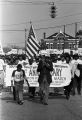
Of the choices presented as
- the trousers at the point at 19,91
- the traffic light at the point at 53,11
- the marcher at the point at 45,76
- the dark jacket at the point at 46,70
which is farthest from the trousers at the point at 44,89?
the traffic light at the point at 53,11

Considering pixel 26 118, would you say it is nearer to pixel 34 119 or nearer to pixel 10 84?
pixel 34 119

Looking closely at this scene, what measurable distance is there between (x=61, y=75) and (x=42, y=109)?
3.35 metres

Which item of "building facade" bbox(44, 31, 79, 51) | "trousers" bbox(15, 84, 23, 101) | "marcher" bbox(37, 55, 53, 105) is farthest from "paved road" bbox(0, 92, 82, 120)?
"building facade" bbox(44, 31, 79, 51)

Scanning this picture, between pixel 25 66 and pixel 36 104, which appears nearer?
pixel 36 104

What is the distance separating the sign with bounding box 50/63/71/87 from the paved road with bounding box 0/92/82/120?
527mm

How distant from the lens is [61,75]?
→ 14.7m

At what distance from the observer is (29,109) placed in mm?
11391

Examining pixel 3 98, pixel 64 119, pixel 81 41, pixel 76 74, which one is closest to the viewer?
pixel 64 119

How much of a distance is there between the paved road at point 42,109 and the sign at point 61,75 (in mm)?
527

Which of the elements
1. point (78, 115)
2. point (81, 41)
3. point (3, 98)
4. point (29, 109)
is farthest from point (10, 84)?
point (81, 41)

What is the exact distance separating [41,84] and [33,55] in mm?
2956

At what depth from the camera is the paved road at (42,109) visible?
10004 millimetres

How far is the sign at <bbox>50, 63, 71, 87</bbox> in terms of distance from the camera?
14570 millimetres

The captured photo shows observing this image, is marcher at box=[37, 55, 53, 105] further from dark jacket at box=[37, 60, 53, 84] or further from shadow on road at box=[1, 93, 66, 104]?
shadow on road at box=[1, 93, 66, 104]
